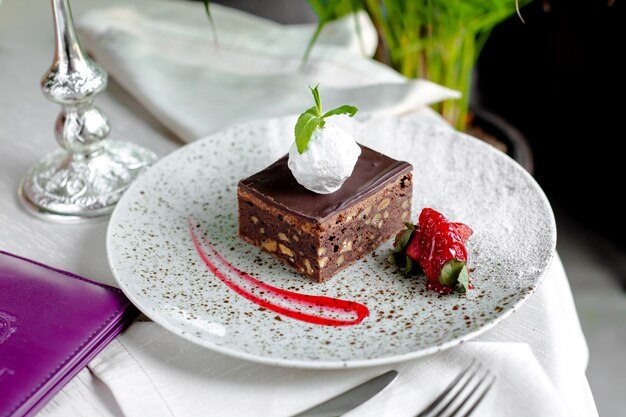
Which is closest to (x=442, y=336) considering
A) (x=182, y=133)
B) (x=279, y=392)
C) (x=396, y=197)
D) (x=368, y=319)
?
(x=368, y=319)

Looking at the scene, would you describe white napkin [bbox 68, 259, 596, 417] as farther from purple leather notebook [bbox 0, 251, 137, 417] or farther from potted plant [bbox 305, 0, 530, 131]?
potted plant [bbox 305, 0, 530, 131]

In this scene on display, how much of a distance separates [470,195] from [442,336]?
47cm

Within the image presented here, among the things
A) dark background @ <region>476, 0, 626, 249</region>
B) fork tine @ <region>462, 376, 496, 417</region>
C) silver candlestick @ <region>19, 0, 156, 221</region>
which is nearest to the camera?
fork tine @ <region>462, 376, 496, 417</region>

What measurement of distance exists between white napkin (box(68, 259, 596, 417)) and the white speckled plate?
5 cm

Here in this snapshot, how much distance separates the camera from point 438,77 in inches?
91.2

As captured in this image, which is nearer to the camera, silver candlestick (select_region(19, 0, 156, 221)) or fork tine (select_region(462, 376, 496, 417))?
fork tine (select_region(462, 376, 496, 417))

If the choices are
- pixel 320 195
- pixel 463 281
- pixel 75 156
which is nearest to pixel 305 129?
pixel 320 195

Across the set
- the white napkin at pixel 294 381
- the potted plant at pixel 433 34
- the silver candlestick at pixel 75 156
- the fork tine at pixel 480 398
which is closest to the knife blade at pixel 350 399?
the white napkin at pixel 294 381

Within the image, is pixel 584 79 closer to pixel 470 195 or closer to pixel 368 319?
pixel 470 195

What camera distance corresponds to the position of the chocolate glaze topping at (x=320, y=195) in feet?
4.47

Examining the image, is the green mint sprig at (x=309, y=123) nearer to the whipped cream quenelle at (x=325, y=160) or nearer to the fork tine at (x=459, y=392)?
the whipped cream quenelle at (x=325, y=160)

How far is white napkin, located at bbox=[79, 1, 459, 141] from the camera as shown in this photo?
1.91 m

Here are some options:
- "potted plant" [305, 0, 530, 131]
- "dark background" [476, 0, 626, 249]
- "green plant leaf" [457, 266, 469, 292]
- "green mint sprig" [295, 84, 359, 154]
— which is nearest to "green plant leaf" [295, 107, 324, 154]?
"green mint sprig" [295, 84, 359, 154]

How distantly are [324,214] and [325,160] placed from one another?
9 centimetres
